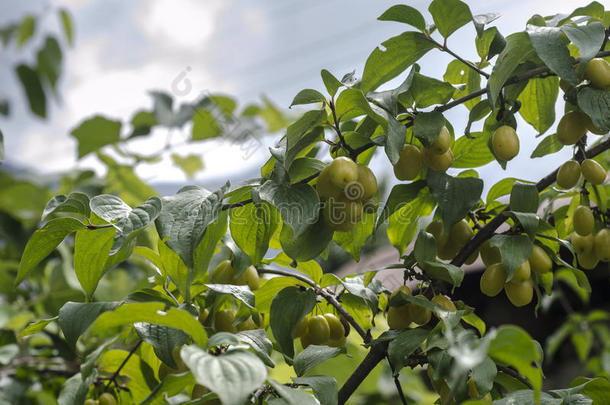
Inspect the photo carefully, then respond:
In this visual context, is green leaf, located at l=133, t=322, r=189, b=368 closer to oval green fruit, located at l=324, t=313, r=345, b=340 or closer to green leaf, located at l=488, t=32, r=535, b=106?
oval green fruit, located at l=324, t=313, r=345, b=340

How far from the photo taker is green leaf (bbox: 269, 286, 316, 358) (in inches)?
17.5

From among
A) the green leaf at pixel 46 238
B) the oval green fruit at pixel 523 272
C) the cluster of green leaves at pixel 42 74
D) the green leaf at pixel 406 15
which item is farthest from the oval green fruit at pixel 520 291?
the cluster of green leaves at pixel 42 74

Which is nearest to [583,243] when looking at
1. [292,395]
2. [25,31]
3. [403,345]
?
[403,345]

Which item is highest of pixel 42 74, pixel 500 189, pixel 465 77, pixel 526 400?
pixel 42 74

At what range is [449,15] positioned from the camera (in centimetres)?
43

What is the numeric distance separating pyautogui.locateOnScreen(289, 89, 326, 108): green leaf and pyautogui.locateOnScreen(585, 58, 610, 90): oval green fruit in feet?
0.67

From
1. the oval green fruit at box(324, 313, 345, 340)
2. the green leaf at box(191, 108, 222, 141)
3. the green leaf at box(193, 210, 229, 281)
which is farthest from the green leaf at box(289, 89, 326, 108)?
the green leaf at box(191, 108, 222, 141)

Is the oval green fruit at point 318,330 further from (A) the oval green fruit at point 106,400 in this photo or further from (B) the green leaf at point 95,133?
(B) the green leaf at point 95,133

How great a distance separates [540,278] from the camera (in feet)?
1.54

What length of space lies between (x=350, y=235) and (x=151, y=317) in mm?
227

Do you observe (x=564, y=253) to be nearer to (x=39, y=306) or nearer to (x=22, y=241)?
(x=39, y=306)

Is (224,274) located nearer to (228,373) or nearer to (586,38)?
(228,373)

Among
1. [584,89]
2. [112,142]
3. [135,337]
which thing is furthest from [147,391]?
[112,142]

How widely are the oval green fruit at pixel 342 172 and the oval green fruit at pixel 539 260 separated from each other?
0.16m
